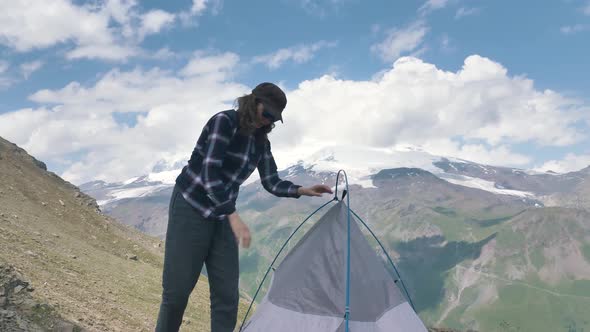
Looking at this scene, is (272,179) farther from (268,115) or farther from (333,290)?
(333,290)

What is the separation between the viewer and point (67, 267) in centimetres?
1573

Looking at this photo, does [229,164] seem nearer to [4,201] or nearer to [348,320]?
[348,320]

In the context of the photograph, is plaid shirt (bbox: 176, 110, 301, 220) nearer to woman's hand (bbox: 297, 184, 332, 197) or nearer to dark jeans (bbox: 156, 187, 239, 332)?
dark jeans (bbox: 156, 187, 239, 332)

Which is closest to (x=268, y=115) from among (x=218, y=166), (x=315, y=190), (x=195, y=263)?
(x=218, y=166)

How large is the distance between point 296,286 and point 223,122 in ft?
11.0

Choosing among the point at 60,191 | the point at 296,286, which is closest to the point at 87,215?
the point at 60,191

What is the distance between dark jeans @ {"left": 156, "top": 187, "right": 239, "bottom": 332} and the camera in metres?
5.70

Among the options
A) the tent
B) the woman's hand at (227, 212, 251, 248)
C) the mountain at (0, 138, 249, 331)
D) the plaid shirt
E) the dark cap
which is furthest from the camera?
the mountain at (0, 138, 249, 331)

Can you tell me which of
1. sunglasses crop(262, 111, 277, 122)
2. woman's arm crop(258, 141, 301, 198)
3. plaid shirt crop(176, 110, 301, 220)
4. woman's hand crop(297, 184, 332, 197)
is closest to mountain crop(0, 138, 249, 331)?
plaid shirt crop(176, 110, 301, 220)

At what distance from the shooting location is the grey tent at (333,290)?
7336 millimetres

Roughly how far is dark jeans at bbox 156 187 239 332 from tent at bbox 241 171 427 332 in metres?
1.46

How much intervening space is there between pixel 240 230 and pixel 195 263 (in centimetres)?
107

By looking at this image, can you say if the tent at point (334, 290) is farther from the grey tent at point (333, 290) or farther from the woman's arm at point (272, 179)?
the woman's arm at point (272, 179)

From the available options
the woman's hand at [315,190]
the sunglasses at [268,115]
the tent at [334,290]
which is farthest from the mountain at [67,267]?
the sunglasses at [268,115]
